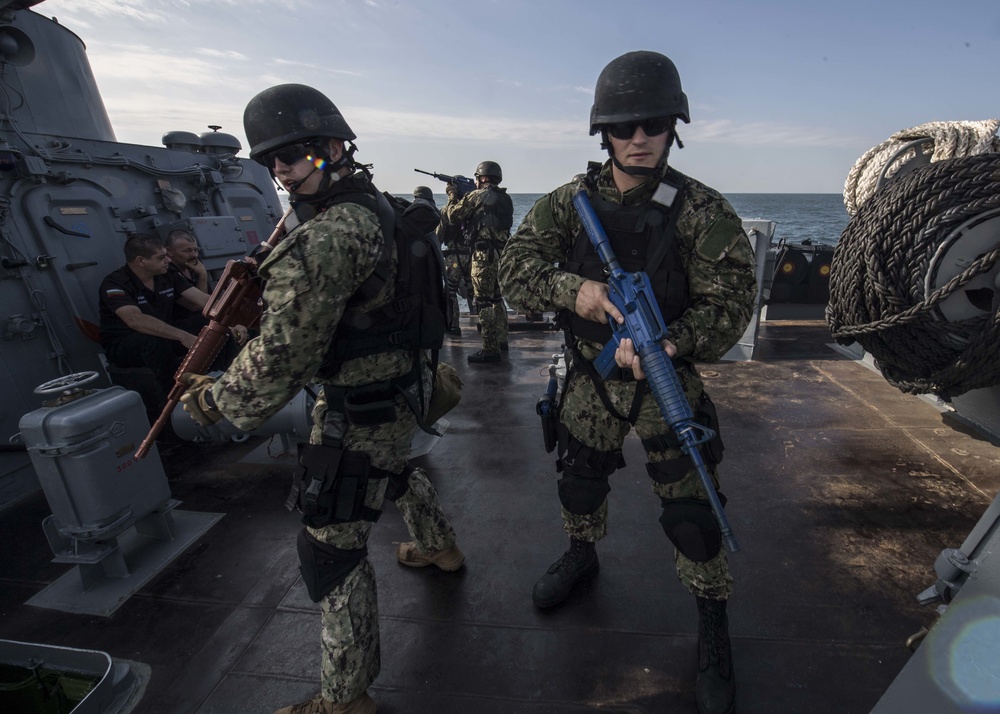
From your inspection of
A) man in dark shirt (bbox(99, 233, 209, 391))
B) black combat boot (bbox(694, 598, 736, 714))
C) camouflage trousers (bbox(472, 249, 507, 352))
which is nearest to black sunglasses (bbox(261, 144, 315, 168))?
black combat boot (bbox(694, 598, 736, 714))

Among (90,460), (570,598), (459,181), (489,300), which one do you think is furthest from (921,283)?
(459,181)

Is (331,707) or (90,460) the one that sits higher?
(90,460)

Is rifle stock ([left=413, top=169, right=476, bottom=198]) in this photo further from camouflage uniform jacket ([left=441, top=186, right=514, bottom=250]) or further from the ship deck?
Result: the ship deck

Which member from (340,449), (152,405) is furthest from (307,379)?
(152,405)

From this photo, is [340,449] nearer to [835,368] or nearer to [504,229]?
[504,229]

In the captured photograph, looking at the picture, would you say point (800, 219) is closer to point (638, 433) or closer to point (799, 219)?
point (799, 219)

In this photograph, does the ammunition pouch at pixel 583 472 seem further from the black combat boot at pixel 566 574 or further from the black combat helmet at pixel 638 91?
the black combat helmet at pixel 638 91

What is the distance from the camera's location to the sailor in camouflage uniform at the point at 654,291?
6.29 ft

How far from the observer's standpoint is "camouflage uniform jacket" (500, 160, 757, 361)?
1.92 meters

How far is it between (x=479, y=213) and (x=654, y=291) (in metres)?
4.65

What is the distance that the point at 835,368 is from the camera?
17.8 feet

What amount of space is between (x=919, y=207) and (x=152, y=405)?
4.91 meters

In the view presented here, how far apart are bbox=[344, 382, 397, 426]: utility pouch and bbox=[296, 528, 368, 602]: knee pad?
45cm

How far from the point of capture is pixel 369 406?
74.5 inches
